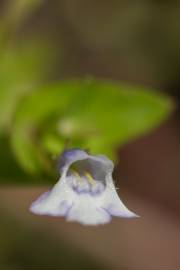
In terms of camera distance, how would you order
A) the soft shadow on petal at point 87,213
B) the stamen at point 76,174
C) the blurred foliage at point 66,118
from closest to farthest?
1. the soft shadow on petal at point 87,213
2. the stamen at point 76,174
3. the blurred foliage at point 66,118

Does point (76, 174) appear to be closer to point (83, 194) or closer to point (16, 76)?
point (83, 194)

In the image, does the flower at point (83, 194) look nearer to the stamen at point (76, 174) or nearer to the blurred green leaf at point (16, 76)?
the stamen at point (76, 174)

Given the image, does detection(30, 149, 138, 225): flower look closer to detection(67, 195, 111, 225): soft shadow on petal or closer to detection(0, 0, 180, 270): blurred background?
detection(67, 195, 111, 225): soft shadow on petal

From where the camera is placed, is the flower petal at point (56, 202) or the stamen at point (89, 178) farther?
the stamen at point (89, 178)

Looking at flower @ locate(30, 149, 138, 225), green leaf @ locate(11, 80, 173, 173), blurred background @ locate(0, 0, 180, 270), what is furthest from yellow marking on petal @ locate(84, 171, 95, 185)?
green leaf @ locate(11, 80, 173, 173)

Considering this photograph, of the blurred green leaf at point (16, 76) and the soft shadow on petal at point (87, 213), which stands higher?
the blurred green leaf at point (16, 76)

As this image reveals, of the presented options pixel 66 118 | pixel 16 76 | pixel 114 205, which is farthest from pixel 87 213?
pixel 16 76

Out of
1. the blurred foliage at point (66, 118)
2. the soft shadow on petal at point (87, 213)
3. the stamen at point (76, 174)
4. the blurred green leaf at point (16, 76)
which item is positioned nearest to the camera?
the soft shadow on petal at point (87, 213)

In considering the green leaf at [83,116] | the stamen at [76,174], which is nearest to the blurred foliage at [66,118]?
the green leaf at [83,116]
